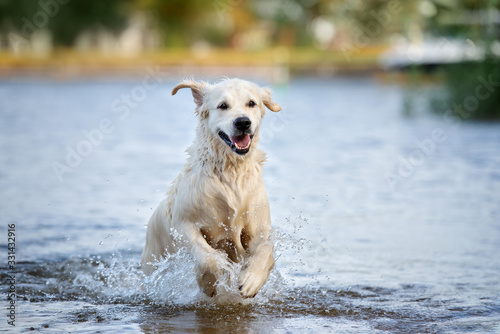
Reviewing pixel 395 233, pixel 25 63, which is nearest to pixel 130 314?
pixel 395 233

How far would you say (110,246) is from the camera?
328 inches

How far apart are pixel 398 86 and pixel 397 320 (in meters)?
33.2

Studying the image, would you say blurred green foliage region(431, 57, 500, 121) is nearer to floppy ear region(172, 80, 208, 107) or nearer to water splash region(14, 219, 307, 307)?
water splash region(14, 219, 307, 307)

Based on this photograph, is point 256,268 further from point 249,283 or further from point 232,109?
point 232,109

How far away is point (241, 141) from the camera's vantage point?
574cm

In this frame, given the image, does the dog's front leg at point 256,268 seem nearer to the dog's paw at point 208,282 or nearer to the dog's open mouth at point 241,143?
the dog's paw at point 208,282

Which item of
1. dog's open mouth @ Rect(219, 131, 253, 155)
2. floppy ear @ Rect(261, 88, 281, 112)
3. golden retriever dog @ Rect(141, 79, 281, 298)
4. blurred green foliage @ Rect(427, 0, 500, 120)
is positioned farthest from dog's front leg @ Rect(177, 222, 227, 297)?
blurred green foliage @ Rect(427, 0, 500, 120)

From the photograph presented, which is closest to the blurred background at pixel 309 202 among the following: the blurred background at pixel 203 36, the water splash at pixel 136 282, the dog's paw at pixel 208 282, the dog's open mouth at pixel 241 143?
the water splash at pixel 136 282

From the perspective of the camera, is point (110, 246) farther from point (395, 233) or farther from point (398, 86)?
point (398, 86)

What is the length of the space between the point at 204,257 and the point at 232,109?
1.13m

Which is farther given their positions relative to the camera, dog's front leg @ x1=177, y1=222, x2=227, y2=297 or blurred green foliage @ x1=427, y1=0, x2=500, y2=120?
blurred green foliage @ x1=427, y1=0, x2=500, y2=120

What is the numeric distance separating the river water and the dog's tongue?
0.85 meters

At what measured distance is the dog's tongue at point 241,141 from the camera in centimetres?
572

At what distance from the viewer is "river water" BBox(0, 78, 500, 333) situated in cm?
591
